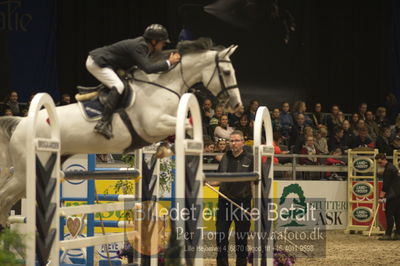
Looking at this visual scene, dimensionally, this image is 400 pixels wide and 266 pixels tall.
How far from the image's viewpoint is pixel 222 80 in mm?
6414

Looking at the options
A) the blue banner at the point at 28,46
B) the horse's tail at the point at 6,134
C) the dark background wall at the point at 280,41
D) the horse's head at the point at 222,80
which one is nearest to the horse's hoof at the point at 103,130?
the horse's tail at the point at 6,134

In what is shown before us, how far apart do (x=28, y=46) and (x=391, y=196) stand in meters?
6.79

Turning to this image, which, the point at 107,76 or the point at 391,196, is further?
the point at 391,196

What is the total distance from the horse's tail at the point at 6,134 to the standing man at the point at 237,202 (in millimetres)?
2038

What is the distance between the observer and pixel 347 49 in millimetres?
17438

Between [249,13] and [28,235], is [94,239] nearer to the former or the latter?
[28,235]

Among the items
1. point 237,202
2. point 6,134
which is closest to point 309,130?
point 237,202

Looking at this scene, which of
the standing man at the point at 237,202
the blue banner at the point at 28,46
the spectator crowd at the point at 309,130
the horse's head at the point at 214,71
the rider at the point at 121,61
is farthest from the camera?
the blue banner at the point at 28,46

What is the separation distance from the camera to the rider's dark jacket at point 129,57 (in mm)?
5977

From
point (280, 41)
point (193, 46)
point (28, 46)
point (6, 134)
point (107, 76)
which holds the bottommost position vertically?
point (6, 134)

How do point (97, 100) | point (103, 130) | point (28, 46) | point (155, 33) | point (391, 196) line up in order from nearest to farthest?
point (103, 130) < point (155, 33) < point (97, 100) < point (391, 196) < point (28, 46)

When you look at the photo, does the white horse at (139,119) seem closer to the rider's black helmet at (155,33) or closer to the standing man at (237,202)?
the rider's black helmet at (155,33)

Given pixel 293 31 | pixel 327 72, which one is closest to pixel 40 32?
pixel 293 31

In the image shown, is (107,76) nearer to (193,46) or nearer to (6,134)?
(193,46)
